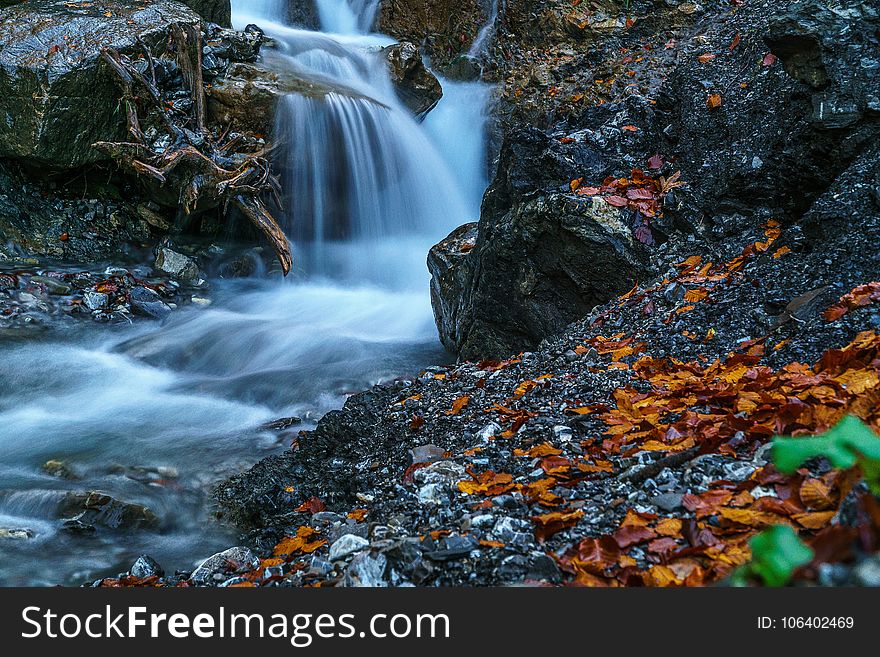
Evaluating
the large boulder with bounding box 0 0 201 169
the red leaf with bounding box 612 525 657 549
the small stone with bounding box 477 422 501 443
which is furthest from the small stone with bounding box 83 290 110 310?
the red leaf with bounding box 612 525 657 549

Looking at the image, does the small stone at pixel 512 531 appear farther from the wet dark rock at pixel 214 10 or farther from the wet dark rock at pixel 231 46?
the wet dark rock at pixel 214 10

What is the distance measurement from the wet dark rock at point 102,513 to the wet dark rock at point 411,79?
25.9 feet

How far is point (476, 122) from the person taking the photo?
1061cm

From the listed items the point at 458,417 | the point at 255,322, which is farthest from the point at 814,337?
the point at 255,322

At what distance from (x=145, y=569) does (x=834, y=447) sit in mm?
3423

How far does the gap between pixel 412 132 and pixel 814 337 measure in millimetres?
7922

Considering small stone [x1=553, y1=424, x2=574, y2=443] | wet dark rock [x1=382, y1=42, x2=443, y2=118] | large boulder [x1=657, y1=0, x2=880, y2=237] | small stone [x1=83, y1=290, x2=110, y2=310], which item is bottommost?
small stone [x1=553, y1=424, x2=574, y2=443]

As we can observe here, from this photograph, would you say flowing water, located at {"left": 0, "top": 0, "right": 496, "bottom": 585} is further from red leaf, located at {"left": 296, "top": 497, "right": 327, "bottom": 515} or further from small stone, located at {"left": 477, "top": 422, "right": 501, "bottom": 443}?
small stone, located at {"left": 477, "top": 422, "right": 501, "bottom": 443}

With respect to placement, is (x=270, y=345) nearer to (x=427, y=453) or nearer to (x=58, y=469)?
(x=58, y=469)

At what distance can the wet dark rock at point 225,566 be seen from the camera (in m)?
3.11

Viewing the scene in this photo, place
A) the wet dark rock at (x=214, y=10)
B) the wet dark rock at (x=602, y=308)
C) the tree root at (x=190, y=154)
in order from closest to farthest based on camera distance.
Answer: the wet dark rock at (x=602, y=308)
the tree root at (x=190, y=154)
the wet dark rock at (x=214, y=10)

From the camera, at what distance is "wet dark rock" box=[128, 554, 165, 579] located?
354cm

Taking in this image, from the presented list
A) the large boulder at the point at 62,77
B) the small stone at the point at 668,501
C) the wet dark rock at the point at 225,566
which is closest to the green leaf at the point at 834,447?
the small stone at the point at 668,501

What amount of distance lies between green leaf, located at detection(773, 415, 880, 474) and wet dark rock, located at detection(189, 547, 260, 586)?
254 cm
